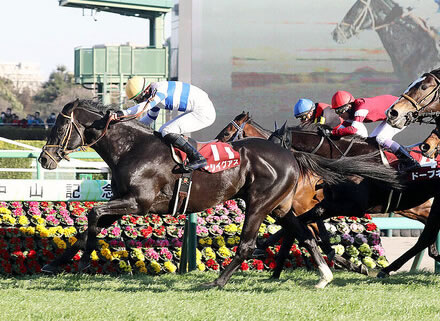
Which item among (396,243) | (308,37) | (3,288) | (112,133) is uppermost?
(308,37)

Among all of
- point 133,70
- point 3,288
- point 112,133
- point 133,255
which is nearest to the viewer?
point 3,288

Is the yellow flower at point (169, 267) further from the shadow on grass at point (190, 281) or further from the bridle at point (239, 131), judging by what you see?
the bridle at point (239, 131)

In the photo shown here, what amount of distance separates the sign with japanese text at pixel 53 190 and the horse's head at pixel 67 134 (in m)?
0.79

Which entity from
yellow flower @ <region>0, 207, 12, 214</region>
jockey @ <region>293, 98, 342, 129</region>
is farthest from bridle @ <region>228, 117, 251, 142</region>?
yellow flower @ <region>0, 207, 12, 214</region>

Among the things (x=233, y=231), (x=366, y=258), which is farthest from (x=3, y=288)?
(x=366, y=258)

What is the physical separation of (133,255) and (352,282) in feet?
6.55

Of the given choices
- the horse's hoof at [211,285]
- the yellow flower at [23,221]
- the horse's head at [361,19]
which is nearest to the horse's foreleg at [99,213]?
the horse's hoof at [211,285]

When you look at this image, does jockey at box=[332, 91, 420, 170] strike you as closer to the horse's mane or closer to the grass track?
the grass track

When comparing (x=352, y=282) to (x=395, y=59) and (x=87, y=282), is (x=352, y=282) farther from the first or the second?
(x=395, y=59)

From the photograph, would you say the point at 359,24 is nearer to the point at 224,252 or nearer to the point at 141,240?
the point at 224,252

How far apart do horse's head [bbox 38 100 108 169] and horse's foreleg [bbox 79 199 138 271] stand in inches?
22.3

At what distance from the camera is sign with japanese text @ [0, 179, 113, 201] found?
21.3 ft

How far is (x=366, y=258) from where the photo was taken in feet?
24.2

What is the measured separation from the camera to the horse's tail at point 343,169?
6.39 metres
